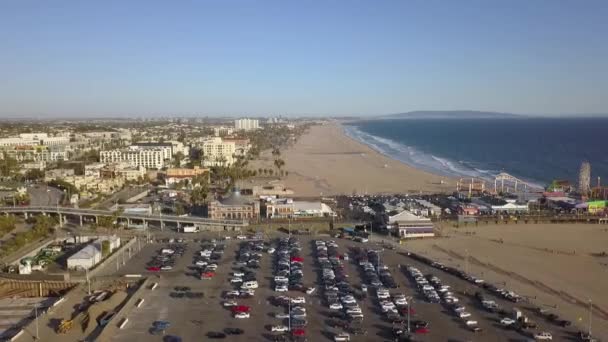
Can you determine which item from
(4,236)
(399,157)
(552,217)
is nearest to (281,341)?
(4,236)

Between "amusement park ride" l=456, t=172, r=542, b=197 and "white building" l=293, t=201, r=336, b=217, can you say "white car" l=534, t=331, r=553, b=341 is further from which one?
"amusement park ride" l=456, t=172, r=542, b=197

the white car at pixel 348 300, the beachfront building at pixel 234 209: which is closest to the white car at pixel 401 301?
the white car at pixel 348 300

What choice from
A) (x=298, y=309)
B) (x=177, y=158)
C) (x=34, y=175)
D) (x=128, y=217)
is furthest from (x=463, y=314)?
(x=177, y=158)

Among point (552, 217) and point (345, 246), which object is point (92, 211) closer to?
point (345, 246)

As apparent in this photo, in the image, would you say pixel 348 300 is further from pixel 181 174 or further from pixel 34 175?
pixel 34 175

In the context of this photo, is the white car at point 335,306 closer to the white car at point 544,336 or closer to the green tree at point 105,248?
the white car at point 544,336

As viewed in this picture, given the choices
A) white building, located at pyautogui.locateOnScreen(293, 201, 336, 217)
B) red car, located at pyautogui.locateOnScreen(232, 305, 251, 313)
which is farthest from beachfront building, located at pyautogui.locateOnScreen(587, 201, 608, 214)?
red car, located at pyautogui.locateOnScreen(232, 305, 251, 313)
